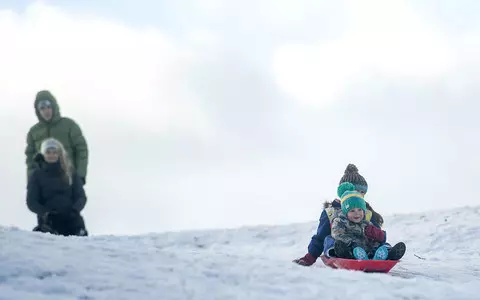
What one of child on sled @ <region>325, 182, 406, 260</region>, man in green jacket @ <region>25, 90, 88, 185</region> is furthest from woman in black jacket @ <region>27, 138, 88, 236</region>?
child on sled @ <region>325, 182, 406, 260</region>

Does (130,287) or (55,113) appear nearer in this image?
(130,287)

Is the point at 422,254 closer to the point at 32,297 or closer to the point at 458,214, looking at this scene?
the point at 458,214

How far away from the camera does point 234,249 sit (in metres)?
10.4

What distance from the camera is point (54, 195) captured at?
7.48 metres

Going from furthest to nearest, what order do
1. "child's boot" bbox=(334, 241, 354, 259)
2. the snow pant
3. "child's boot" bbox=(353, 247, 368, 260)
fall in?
the snow pant
"child's boot" bbox=(334, 241, 354, 259)
"child's boot" bbox=(353, 247, 368, 260)

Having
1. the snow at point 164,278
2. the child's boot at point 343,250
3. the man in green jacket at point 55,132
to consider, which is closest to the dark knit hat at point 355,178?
the child's boot at point 343,250

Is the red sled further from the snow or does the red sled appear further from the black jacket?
the black jacket

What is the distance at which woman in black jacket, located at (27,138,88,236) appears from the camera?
7441mm

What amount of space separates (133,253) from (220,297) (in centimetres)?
116

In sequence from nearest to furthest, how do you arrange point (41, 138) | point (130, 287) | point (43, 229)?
point (130, 287), point (43, 229), point (41, 138)

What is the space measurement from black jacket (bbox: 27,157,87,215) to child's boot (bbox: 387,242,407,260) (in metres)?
3.82

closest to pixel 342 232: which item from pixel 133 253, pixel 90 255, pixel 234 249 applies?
pixel 133 253

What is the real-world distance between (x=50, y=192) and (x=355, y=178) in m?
3.74

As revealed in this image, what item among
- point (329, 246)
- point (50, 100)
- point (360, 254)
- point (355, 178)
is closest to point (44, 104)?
point (50, 100)
